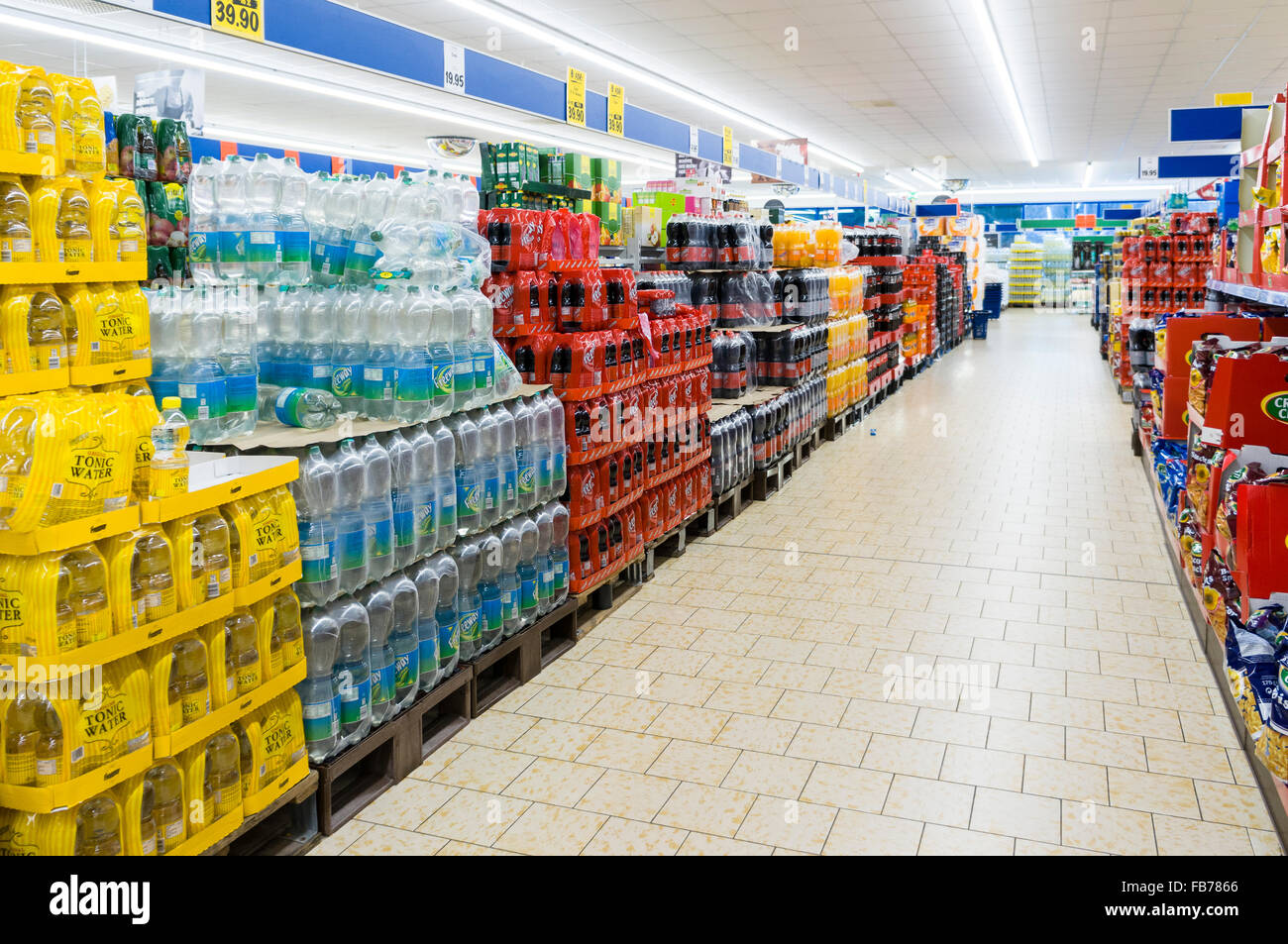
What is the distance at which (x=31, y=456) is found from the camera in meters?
2.28

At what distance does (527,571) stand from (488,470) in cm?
55

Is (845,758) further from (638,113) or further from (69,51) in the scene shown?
(69,51)

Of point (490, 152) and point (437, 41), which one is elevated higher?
point (437, 41)

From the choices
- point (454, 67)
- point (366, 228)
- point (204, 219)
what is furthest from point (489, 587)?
point (454, 67)

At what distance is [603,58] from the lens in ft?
37.3

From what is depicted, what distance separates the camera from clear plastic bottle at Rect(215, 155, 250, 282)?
350cm

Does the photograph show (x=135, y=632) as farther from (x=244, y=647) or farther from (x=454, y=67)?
(x=454, y=67)

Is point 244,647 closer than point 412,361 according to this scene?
Yes

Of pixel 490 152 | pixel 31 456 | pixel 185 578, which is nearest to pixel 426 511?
pixel 185 578

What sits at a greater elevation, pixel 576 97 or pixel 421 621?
pixel 576 97

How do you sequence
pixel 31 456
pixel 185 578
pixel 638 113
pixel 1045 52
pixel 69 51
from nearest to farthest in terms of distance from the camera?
pixel 31 456 → pixel 185 578 → pixel 638 113 → pixel 69 51 → pixel 1045 52

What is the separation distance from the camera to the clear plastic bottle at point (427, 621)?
3.65 metres

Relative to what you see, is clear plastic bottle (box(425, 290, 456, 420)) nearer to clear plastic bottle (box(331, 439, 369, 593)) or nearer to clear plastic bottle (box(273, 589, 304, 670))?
clear plastic bottle (box(331, 439, 369, 593))
